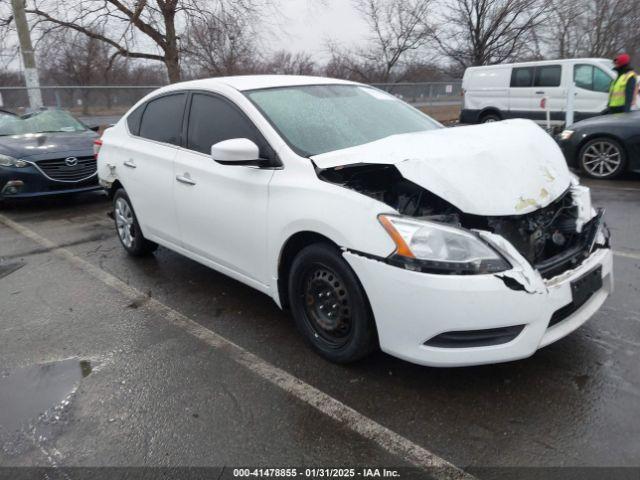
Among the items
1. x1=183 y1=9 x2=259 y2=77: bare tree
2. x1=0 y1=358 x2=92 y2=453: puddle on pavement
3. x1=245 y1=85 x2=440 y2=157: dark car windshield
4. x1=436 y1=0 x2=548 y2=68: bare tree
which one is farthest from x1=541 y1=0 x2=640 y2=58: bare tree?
x1=0 y1=358 x2=92 y2=453: puddle on pavement

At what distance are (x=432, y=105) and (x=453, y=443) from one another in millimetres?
22370

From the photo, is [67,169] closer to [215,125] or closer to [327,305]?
[215,125]

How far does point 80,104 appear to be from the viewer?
1703 cm

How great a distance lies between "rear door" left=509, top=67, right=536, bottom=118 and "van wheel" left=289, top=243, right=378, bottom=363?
12302 mm

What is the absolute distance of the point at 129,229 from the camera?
5.12 m

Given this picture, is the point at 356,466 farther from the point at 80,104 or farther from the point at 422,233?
the point at 80,104

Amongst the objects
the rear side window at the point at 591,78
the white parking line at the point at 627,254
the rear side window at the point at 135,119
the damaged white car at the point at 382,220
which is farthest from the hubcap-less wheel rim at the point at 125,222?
the rear side window at the point at 591,78

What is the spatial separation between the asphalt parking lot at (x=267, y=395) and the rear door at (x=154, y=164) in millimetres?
716

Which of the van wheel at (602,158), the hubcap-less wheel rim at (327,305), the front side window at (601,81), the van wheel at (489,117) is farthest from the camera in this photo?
the van wheel at (489,117)

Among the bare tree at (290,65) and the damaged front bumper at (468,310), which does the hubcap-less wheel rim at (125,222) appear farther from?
the bare tree at (290,65)

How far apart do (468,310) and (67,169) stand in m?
7.12

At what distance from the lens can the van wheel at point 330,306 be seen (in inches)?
108

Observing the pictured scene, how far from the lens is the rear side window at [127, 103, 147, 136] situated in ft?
15.7

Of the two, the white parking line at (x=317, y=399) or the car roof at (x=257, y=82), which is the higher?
the car roof at (x=257, y=82)
